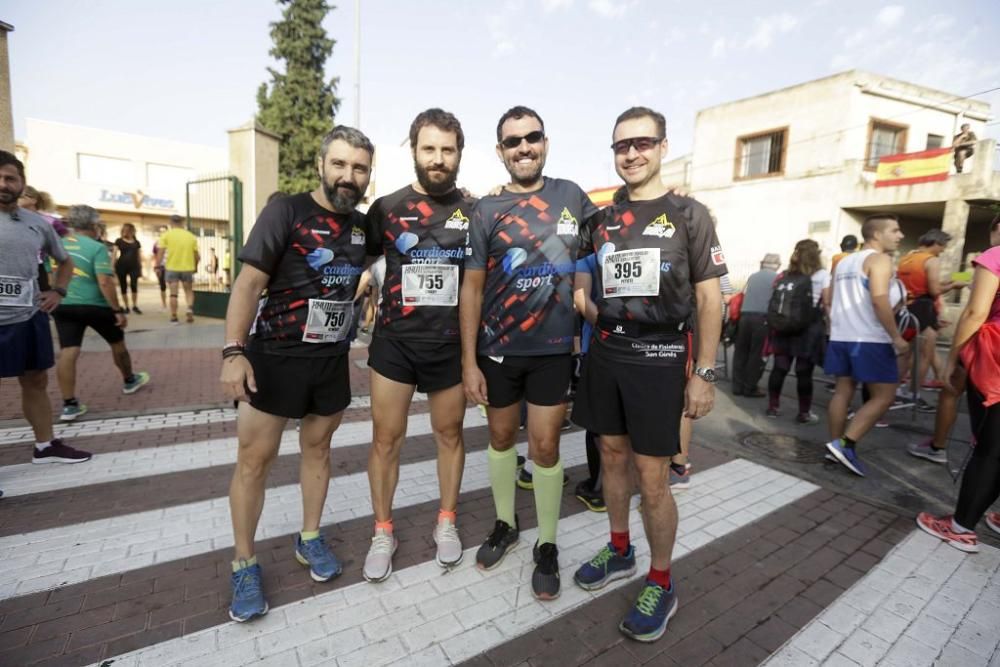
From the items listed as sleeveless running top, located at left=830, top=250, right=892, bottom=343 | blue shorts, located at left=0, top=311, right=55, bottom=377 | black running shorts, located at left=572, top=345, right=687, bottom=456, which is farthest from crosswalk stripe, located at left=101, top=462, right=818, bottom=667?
blue shorts, located at left=0, top=311, right=55, bottom=377

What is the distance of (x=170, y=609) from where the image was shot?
2.47 metres

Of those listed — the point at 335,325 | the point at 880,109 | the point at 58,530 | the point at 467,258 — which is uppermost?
the point at 880,109

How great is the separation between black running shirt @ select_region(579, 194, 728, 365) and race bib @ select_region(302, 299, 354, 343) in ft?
4.45

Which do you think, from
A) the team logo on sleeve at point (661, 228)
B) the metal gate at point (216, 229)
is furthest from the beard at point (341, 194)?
the metal gate at point (216, 229)

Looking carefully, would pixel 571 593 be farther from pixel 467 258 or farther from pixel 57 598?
pixel 57 598

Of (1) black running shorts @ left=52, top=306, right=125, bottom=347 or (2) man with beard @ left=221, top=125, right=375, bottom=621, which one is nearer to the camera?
(2) man with beard @ left=221, top=125, right=375, bottom=621

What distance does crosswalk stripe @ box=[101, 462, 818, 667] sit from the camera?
7.27 ft

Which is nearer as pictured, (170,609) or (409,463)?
(170,609)

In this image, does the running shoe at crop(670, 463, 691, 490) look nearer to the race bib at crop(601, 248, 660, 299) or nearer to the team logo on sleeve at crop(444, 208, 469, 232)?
the race bib at crop(601, 248, 660, 299)

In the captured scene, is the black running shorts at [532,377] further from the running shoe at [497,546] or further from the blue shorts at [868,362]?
the blue shorts at [868,362]

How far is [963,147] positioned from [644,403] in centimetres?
1983

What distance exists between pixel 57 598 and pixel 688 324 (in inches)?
133

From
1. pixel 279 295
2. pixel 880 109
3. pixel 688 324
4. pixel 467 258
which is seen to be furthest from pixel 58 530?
pixel 880 109

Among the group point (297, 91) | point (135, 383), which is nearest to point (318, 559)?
point (135, 383)
